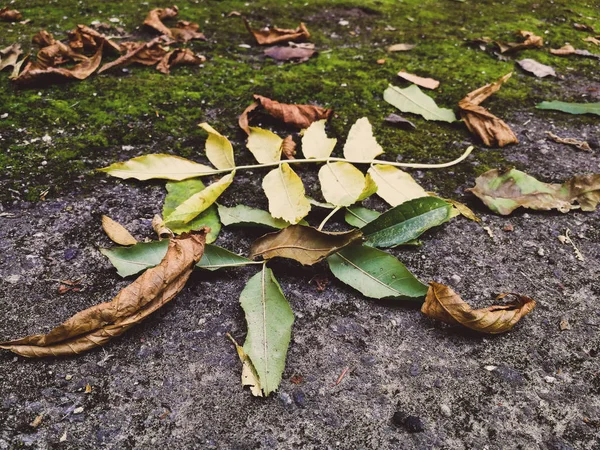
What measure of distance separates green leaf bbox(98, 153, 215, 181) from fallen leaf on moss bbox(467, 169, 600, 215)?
2.88ft

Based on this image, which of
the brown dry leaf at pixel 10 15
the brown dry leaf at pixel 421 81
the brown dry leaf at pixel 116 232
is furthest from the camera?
the brown dry leaf at pixel 10 15

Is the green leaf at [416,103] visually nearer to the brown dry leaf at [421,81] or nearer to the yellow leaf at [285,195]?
the brown dry leaf at [421,81]

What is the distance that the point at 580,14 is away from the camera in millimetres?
3156

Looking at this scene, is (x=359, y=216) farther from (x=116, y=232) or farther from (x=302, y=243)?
(x=116, y=232)

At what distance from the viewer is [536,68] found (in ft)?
7.66

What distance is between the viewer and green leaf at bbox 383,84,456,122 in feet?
6.38

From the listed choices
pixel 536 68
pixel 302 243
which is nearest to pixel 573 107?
pixel 536 68

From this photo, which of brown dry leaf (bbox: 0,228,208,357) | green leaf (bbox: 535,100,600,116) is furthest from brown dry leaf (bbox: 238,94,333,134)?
green leaf (bbox: 535,100,600,116)

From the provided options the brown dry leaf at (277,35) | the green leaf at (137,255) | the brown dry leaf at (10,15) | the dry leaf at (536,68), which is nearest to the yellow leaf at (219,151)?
the green leaf at (137,255)

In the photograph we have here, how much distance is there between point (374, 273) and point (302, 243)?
201 mm

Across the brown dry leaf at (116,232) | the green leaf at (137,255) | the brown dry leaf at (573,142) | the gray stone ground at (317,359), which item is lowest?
the gray stone ground at (317,359)

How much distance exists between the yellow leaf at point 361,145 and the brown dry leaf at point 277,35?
106cm

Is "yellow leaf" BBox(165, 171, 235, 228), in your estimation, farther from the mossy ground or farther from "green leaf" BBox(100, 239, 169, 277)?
the mossy ground

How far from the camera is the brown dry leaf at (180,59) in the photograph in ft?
7.35
